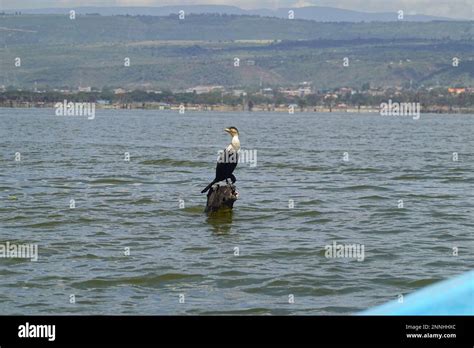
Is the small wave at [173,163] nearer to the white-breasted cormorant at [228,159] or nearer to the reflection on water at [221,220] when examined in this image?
the reflection on water at [221,220]

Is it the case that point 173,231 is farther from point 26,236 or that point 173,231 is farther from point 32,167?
point 32,167

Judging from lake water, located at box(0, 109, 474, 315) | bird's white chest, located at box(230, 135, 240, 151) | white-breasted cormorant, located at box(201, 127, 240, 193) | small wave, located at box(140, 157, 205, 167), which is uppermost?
bird's white chest, located at box(230, 135, 240, 151)

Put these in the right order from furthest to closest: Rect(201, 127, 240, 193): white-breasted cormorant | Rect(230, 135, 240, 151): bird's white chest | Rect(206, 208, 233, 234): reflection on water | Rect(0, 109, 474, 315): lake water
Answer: Rect(206, 208, 233, 234): reflection on water
Rect(230, 135, 240, 151): bird's white chest
Rect(201, 127, 240, 193): white-breasted cormorant
Rect(0, 109, 474, 315): lake water

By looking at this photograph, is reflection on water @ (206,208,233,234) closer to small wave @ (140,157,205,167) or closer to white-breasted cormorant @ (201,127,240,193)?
white-breasted cormorant @ (201,127,240,193)

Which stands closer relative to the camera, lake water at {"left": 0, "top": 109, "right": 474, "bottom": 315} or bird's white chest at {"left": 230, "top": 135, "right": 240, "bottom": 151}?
lake water at {"left": 0, "top": 109, "right": 474, "bottom": 315}

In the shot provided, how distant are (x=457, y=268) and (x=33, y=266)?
7.06 m

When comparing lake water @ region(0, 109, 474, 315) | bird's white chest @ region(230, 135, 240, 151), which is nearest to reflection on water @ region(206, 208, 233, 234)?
lake water @ region(0, 109, 474, 315)

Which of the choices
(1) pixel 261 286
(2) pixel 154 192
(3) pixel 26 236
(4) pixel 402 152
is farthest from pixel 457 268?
(4) pixel 402 152

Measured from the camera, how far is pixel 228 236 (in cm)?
2105

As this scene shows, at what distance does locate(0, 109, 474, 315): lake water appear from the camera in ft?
49.4

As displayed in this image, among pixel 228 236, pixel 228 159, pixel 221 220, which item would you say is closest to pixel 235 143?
pixel 228 159

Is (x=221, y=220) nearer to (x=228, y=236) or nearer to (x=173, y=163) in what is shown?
(x=228, y=236)

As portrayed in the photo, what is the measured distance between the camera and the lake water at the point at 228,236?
49.4 ft
